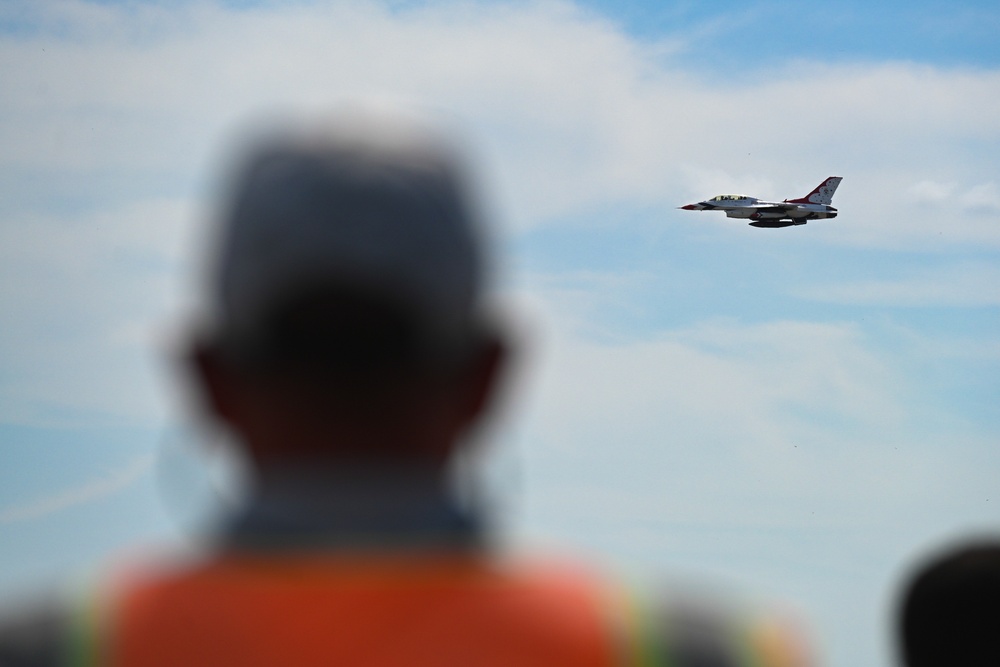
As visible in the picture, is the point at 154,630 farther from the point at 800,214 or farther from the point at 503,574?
the point at 800,214

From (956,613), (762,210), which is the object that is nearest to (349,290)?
(956,613)

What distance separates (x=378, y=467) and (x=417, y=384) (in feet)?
0.34

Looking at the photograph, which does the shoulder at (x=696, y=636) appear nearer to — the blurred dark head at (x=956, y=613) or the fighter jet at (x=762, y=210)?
the blurred dark head at (x=956, y=613)

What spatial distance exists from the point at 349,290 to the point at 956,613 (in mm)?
3017

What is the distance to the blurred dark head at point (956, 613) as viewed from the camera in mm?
4105

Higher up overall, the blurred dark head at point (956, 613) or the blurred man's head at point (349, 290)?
the blurred man's head at point (349, 290)

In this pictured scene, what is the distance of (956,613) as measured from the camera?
13.5 feet

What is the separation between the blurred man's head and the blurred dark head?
9.31 feet


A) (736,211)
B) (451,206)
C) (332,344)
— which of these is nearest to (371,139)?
(451,206)

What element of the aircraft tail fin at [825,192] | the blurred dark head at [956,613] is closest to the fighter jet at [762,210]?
the aircraft tail fin at [825,192]

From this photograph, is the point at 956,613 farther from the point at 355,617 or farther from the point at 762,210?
the point at 762,210

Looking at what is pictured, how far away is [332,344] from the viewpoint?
5.24 ft

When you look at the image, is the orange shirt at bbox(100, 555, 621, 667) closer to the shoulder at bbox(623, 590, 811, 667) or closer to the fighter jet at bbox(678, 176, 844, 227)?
the shoulder at bbox(623, 590, 811, 667)

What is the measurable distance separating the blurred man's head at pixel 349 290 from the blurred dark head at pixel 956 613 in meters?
2.84
